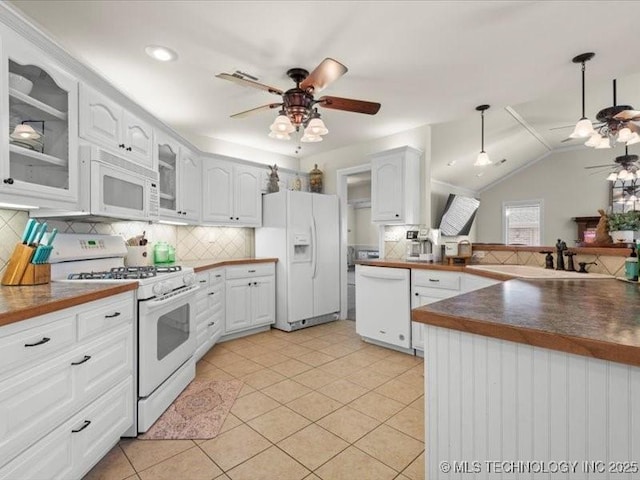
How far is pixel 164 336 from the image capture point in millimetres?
2133

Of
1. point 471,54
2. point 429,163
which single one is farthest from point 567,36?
point 429,163

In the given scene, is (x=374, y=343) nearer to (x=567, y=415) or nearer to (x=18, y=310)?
(x=567, y=415)

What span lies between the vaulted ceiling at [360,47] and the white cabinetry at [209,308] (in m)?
1.68

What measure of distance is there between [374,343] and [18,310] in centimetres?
299

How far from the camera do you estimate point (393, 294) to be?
3.21 meters

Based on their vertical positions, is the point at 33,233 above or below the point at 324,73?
below

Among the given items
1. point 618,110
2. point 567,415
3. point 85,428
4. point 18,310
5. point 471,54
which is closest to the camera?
point 567,415

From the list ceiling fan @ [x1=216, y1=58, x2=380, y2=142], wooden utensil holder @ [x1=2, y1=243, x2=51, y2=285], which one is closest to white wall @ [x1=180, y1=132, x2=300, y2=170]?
ceiling fan @ [x1=216, y1=58, x2=380, y2=142]

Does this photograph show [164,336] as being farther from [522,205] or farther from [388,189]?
[522,205]

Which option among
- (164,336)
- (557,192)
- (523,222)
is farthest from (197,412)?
(557,192)

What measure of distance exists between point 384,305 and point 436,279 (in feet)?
2.06

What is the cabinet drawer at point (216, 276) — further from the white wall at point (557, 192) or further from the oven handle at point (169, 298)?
the white wall at point (557, 192)

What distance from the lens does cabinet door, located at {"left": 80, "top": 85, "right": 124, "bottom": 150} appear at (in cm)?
196

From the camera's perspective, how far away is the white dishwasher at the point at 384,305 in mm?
3127
